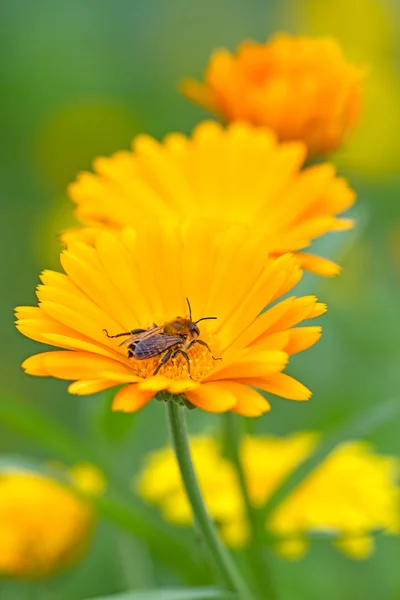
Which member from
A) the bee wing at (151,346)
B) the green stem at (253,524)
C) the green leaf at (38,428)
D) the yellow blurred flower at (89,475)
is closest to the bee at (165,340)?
the bee wing at (151,346)

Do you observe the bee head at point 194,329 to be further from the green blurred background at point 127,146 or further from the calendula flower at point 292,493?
the calendula flower at point 292,493

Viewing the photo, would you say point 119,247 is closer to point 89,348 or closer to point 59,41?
point 89,348

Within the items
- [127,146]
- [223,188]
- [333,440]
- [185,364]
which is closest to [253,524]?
[333,440]

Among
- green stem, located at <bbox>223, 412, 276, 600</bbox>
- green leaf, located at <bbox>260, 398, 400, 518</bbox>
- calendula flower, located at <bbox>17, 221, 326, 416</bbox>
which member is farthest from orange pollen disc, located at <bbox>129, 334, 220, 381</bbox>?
green leaf, located at <bbox>260, 398, 400, 518</bbox>

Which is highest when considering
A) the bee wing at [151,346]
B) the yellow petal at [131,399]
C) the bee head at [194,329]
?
the bee head at [194,329]

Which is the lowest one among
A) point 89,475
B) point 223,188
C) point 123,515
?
point 123,515

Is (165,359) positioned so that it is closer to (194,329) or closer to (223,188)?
(194,329)
